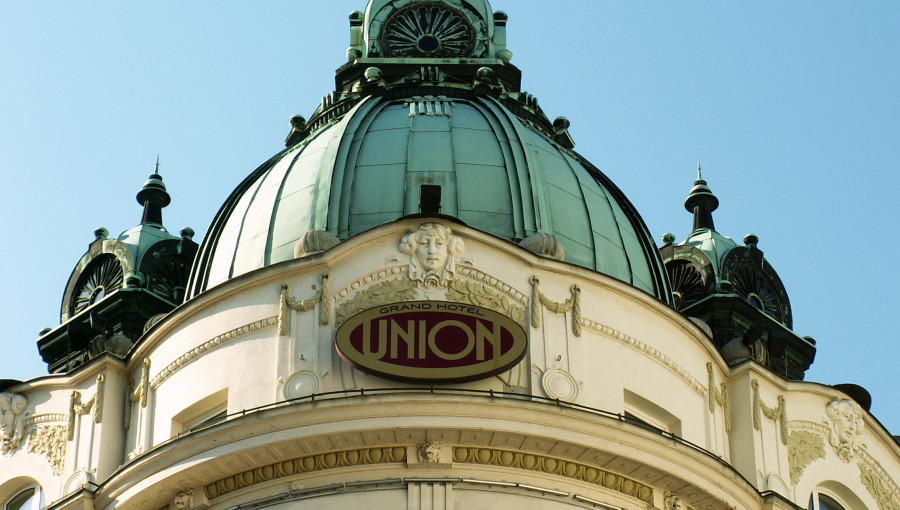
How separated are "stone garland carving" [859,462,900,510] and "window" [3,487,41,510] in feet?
56.5

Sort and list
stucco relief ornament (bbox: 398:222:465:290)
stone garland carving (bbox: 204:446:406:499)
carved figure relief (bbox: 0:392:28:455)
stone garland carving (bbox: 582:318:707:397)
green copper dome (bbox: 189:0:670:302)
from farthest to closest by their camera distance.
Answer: carved figure relief (bbox: 0:392:28:455)
green copper dome (bbox: 189:0:670:302)
stone garland carving (bbox: 582:318:707:397)
stucco relief ornament (bbox: 398:222:465:290)
stone garland carving (bbox: 204:446:406:499)

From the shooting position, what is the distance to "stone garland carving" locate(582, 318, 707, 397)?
130ft

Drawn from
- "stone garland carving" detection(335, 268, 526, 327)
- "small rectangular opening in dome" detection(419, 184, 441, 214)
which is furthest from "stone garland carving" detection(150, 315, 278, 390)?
"small rectangular opening in dome" detection(419, 184, 441, 214)

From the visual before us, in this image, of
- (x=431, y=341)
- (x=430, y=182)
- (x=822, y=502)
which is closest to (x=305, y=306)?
(x=431, y=341)

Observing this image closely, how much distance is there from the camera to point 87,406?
4112cm

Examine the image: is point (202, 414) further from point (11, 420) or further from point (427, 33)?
point (427, 33)

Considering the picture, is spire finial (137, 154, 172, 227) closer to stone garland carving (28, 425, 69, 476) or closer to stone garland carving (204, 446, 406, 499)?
stone garland carving (28, 425, 69, 476)

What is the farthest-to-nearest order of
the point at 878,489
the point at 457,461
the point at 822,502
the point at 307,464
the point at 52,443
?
the point at 878,489
the point at 822,502
the point at 52,443
the point at 307,464
the point at 457,461

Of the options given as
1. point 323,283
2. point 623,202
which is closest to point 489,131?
point 623,202

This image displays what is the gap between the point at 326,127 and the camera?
149ft

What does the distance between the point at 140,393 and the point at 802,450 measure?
13649 mm

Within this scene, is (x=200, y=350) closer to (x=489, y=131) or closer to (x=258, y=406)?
(x=258, y=406)

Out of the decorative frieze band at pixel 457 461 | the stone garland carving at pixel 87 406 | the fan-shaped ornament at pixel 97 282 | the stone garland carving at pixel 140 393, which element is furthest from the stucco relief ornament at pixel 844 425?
the fan-shaped ornament at pixel 97 282

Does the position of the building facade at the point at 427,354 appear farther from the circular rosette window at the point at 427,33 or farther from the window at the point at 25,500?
the circular rosette window at the point at 427,33
